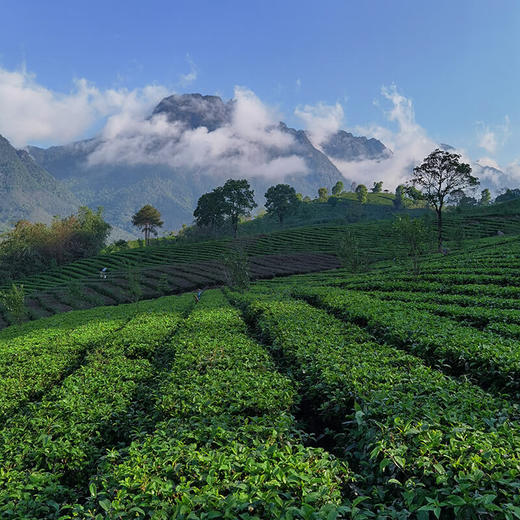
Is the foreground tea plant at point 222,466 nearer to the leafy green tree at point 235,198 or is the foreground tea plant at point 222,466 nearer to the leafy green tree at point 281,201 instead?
the leafy green tree at point 235,198

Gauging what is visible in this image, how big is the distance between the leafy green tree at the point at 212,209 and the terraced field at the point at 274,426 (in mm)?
118394

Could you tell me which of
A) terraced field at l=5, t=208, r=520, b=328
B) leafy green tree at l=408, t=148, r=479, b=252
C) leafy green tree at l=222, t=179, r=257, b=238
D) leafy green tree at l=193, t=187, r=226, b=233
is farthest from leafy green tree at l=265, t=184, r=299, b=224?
leafy green tree at l=408, t=148, r=479, b=252

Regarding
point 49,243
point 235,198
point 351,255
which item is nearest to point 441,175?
point 351,255

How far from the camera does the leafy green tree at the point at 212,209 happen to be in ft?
434

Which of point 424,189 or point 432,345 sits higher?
point 424,189

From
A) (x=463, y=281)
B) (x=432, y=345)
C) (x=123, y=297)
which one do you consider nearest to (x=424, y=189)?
(x=463, y=281)

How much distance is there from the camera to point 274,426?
279 inches

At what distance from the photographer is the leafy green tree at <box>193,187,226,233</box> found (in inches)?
5207

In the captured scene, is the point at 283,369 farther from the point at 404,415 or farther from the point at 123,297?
the point at 123,297

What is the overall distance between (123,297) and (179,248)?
47.3m

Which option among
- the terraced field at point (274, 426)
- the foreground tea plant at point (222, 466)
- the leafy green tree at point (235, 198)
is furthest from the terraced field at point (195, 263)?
the foreground tea plant at point (222, 466)

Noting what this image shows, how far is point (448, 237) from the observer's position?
8231cm

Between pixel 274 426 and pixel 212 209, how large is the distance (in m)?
130

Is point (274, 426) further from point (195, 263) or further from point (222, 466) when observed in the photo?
point (195, 263)
